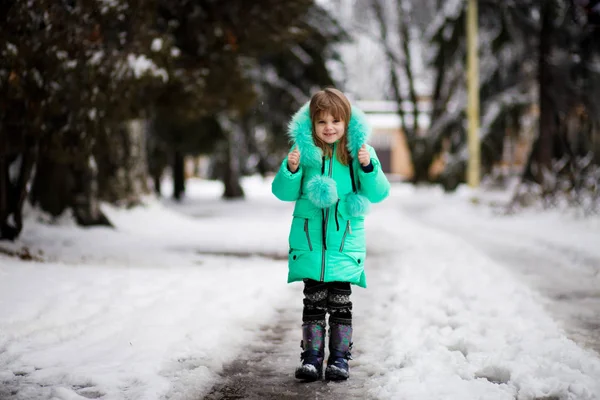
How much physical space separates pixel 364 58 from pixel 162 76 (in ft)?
83.8

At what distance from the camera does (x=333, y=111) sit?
396cm

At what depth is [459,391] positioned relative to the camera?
3.62 metres

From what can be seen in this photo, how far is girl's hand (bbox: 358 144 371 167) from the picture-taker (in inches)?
154

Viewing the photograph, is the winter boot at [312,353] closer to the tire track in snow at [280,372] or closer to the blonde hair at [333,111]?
the tire track in snow at [280,372]

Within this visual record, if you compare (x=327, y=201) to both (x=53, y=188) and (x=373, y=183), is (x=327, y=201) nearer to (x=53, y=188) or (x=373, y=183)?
(x=373, y=183)

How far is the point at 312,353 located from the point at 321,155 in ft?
3.67

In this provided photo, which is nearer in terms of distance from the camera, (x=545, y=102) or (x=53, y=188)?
(x=53, y=188)

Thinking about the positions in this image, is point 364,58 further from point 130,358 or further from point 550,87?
point 130,358

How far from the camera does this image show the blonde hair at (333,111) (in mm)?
3963

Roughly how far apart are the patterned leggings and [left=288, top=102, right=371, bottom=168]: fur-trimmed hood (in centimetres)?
69

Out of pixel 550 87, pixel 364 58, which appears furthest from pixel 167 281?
pixel 364 58

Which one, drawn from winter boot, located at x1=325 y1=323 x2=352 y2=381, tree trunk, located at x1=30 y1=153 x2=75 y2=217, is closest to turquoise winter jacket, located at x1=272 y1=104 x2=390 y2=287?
winter boot, located at x1=325 y1=323 x2=352 y2=381

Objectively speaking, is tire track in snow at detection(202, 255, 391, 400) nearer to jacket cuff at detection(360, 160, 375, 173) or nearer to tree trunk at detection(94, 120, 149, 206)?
jacket cuff at detection(360, 160, 375, 173)

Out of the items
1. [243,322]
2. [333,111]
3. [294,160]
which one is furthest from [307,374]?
[243,322]
